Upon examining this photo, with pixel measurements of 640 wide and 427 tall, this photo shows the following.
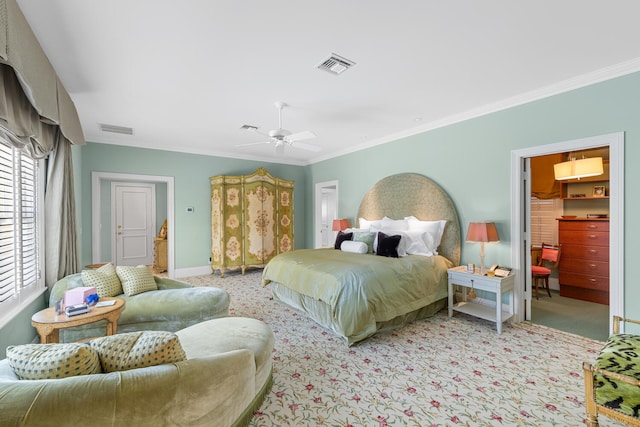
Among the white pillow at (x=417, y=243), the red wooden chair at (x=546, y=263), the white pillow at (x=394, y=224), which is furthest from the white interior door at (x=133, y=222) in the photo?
the red wooden chair at (x=546, y=263)

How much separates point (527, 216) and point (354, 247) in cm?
216

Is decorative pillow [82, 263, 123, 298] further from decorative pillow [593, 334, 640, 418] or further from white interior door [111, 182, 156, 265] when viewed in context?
white interior door [111, 182, 156, 265]

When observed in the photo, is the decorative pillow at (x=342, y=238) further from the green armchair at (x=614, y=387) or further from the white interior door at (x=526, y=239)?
the green armchair at (x=614, y=387)

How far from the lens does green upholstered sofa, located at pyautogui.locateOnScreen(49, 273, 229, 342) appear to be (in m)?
2.67

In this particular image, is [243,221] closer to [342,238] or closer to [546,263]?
[342,238]

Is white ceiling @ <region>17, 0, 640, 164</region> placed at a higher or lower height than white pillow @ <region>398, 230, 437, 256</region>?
higher

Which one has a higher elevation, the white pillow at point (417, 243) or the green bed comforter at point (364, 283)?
the white pillow at point (417, 243)

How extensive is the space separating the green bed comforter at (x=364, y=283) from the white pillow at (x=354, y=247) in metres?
0.33

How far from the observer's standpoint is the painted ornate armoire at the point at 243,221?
5.75 metres

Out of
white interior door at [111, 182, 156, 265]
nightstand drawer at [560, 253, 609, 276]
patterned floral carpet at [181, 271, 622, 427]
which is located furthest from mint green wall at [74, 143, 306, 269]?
nightstand drawer at [560, 253, 609, 276]

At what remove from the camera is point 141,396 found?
1070 mm

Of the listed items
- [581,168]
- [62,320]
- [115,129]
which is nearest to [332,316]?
[62,320]

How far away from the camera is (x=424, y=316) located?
3.58 meters

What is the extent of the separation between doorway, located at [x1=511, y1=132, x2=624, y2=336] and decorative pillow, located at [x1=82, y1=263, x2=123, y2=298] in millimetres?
4403
